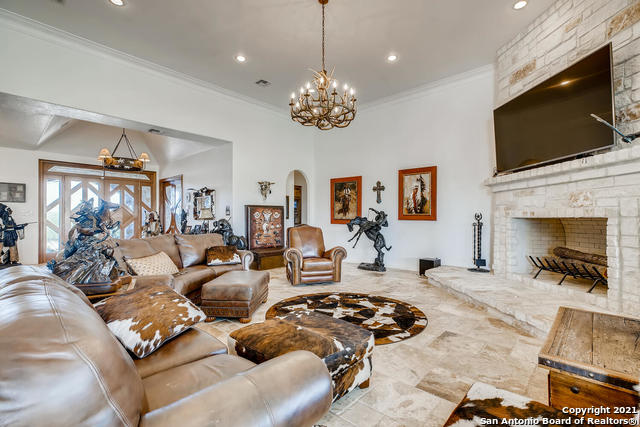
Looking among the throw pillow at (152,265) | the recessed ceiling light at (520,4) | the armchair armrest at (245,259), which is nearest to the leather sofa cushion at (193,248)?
the throw pillow at (152,265)

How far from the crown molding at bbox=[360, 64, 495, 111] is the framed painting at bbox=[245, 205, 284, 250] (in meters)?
3.18

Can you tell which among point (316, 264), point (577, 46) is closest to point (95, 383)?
point (316, 264)

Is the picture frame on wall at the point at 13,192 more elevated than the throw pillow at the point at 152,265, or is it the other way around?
the picture frame on wall at the point at 13,192

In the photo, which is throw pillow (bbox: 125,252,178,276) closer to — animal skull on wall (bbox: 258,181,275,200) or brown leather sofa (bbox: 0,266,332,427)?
brown leather sofa (bbox: 0,266,332,427)

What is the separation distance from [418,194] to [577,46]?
9.94 feet

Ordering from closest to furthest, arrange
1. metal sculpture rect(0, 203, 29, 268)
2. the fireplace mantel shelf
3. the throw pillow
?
the fireplace mantel shelf, the throw pillow, metal sculpture rect(0, 203, 29, 268)

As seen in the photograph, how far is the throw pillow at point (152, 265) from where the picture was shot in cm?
321

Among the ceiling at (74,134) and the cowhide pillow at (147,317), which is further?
the ceiling at (74,134)

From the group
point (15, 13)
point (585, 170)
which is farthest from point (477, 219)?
point (15, 13)

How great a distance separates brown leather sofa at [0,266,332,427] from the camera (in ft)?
1.88

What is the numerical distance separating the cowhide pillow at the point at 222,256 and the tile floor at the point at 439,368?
0.89 meters

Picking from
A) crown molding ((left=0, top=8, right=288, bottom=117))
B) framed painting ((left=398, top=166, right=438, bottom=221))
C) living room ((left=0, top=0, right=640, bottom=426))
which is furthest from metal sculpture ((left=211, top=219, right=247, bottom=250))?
framed painting ((left=398, top=166, right=438, bottom=221))

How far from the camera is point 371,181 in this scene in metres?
6.42

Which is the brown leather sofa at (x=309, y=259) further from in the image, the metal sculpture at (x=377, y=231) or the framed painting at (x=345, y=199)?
the framed painting at (x=345, y=199)
